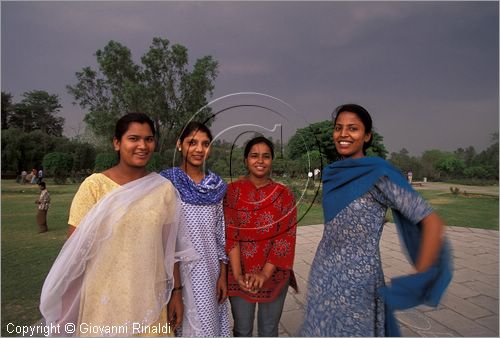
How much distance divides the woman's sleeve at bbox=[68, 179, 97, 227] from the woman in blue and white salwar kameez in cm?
54

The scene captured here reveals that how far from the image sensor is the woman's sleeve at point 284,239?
257 cm

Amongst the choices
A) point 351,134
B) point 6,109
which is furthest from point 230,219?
point 6,109

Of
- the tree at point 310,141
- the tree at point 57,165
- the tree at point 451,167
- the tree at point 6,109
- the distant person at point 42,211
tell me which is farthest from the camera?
the tree at point 6,109

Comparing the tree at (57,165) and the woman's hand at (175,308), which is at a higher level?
the tree at (57,165)

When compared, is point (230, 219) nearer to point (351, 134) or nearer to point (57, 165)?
point (351, 134)

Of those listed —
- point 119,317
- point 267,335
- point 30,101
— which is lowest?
point 267,335

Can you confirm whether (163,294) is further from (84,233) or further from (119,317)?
(84,233)

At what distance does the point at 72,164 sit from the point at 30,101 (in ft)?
127

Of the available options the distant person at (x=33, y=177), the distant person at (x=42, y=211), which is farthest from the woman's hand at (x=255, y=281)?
the distant person at (x=33, y=177)

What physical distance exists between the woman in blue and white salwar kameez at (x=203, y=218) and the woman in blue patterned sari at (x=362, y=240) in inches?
28.5

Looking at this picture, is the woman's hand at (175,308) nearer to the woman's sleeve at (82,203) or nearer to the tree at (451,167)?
the woman's sleeve at (82,203)

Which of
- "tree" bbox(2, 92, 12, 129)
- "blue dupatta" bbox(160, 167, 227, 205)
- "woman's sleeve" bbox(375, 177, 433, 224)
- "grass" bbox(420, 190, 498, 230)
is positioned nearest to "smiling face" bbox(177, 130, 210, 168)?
"blue dupatta" bbox(160, 167, 227, 205)

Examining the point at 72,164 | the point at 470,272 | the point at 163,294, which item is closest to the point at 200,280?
the point at 163,294

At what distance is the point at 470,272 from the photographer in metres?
5.96
